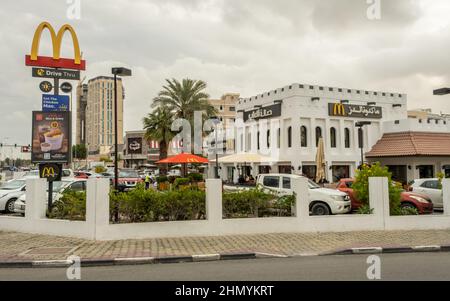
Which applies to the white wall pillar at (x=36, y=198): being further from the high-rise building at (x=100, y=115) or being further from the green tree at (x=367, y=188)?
the high-rise building at (x=100, y=115)

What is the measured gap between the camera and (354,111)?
30.5 m

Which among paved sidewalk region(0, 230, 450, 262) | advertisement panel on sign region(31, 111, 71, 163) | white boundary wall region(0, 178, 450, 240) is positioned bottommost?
paved sidewalk region(0, 230, 450, 262)

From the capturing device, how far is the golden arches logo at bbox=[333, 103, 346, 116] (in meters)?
29.9

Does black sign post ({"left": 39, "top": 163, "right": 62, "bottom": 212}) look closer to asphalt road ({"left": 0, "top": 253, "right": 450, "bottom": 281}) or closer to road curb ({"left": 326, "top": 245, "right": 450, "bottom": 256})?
asphalt road ({"left": 0, "top": 253, "right": 450, "bottom": 281})

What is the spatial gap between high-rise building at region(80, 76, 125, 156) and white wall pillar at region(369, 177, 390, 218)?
104m

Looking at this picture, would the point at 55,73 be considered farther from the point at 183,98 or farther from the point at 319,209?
the point at 183,98

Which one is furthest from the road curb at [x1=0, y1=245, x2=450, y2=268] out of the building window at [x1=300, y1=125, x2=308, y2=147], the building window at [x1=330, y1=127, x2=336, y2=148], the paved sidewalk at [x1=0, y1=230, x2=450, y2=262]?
the building window at [x1=330, y1=127, x2=336, y2=148]

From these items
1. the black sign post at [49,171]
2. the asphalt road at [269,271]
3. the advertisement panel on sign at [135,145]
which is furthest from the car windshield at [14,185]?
the advertisement panel on sign at [135,145]

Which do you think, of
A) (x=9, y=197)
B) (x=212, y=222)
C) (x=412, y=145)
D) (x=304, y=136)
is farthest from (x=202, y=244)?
(x=412, y=145)

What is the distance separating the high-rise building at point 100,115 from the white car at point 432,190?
101m

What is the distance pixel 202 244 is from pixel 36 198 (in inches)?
221

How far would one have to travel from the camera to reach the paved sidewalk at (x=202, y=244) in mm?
8703
